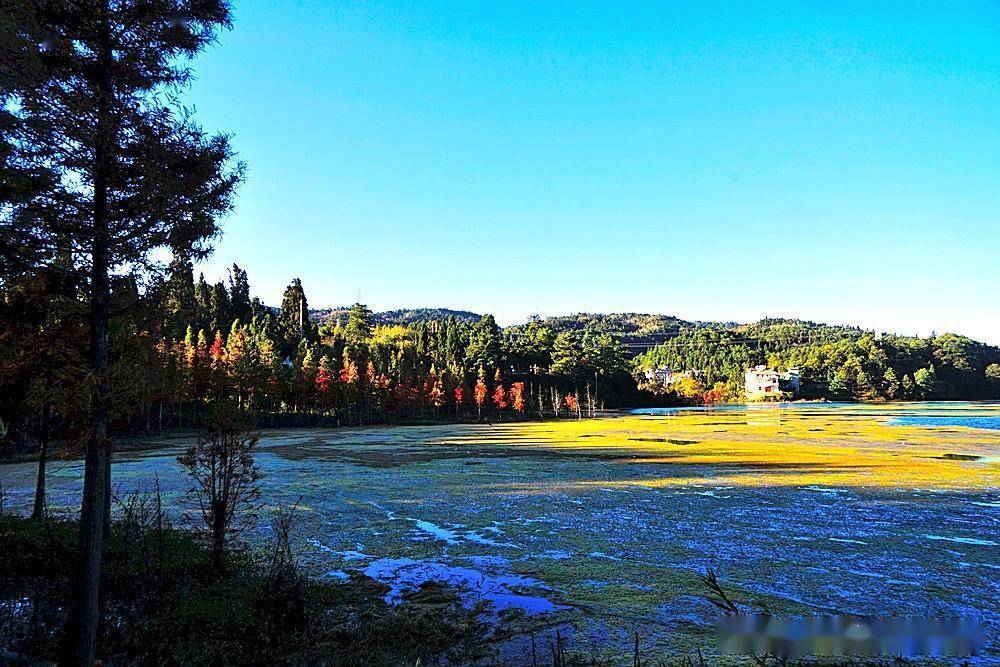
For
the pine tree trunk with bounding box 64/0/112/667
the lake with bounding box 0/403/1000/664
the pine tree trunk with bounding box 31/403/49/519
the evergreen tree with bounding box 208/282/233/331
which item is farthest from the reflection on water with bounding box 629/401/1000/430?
the evergreen tree with bounding box 208/282/233/331

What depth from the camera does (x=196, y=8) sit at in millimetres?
8297

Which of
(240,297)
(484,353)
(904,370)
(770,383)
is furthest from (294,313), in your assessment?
(904,370)

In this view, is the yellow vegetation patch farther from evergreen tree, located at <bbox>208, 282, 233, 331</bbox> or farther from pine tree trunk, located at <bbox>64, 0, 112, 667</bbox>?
evergreen tree, located at <bbox>208, 282, 233, 331</bbox>

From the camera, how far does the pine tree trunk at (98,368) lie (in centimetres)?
705

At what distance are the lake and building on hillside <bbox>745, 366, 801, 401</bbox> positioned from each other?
150 m

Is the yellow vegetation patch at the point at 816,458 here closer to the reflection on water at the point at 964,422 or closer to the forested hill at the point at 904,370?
the reflection on water at the point at 964,422

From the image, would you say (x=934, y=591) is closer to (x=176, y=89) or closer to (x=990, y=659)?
(x=990, y=659)

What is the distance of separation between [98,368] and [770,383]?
191747mm

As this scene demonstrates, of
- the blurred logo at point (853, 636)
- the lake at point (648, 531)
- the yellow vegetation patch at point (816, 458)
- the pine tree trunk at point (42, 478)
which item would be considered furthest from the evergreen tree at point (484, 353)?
the blurred logo at point (853, 636)

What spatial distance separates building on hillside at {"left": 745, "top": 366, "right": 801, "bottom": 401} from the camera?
168m

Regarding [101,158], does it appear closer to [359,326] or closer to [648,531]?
[648,531]

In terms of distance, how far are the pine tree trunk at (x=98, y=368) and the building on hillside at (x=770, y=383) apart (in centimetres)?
17748

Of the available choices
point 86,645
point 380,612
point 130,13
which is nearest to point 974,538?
point 380,612

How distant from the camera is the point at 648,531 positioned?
46.3ft
